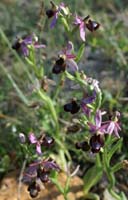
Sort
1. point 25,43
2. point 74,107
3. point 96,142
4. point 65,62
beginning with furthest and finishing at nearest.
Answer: point 25,43
point 65,62
point 74,107
point 96,142

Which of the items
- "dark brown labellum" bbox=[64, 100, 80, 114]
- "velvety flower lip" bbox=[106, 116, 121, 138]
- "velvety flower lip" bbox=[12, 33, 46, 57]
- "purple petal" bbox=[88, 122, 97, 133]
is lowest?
"velvety flower lip" bbox=[106, 116, 121, 138]

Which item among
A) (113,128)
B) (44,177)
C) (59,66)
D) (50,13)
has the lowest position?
(44,177)

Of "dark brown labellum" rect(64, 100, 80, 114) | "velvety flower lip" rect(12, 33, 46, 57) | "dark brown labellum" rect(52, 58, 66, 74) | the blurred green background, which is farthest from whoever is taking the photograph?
the blurred green background

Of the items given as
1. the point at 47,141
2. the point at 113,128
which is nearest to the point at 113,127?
the point at 113,128

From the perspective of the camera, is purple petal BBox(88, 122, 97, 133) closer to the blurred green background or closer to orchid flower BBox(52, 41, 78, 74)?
orchid flower BBox(52, 41, 78, 74)

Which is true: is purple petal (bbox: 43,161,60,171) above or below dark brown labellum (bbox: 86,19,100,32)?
below

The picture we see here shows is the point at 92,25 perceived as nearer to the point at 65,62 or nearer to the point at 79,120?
the point at 65,62

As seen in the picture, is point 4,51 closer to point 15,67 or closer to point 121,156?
point 15,67

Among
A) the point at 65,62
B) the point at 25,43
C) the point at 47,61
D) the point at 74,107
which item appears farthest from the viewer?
the point at 47,61

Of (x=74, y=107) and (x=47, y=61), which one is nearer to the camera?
(x=74, y=107)

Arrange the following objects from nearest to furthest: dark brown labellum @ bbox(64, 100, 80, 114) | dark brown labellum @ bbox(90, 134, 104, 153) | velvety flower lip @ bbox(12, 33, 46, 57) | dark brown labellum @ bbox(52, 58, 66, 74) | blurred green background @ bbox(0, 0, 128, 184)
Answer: dark brown labellum @ bbox(90, 134, 104, 153), dark brown labellum @ bbox(64, 100, 80, 114), dark brown labellum @ bbox(52, 58, 66, 74), velvety flower lip @ bbox(12, 33, 46, 57), blurred green background @ bbox(0, 0, 128, 184)

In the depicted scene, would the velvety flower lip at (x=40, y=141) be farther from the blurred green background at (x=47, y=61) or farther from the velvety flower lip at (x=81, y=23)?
the blurred green background at (x=47, y=61)

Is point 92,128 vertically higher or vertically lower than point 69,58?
lower

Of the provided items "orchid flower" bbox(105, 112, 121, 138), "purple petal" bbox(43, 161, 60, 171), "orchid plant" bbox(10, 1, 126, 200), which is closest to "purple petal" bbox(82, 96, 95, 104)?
"orchid plant" bbox(10, 1, 126, 200)
